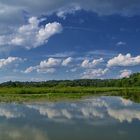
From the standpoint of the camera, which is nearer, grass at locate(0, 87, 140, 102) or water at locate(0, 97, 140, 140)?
water at locate(0, 97, 140, 140)

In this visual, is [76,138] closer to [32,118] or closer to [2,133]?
[2,133]

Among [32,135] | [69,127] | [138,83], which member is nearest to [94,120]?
[69,127]

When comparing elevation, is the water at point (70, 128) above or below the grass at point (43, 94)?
below

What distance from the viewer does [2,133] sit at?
17.7 m

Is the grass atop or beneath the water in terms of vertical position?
atop

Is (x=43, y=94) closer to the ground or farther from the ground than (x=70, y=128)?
farther from the ground

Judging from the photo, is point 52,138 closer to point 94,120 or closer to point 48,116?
point 94,120

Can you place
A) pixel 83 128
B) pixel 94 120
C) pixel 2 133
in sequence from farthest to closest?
pixel 94 120 → pixel 83 128 → pixel 2 133

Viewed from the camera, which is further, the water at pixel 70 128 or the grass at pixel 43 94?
the grass at pixel 43 94

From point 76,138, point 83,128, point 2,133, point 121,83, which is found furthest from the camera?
point 121,83

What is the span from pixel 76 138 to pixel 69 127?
3345mm

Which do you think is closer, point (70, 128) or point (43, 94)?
point (70, 128)

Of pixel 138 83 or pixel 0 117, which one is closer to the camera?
pixel 0 117

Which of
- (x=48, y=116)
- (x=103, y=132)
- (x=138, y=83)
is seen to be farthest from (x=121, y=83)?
(x=103, y=132)
